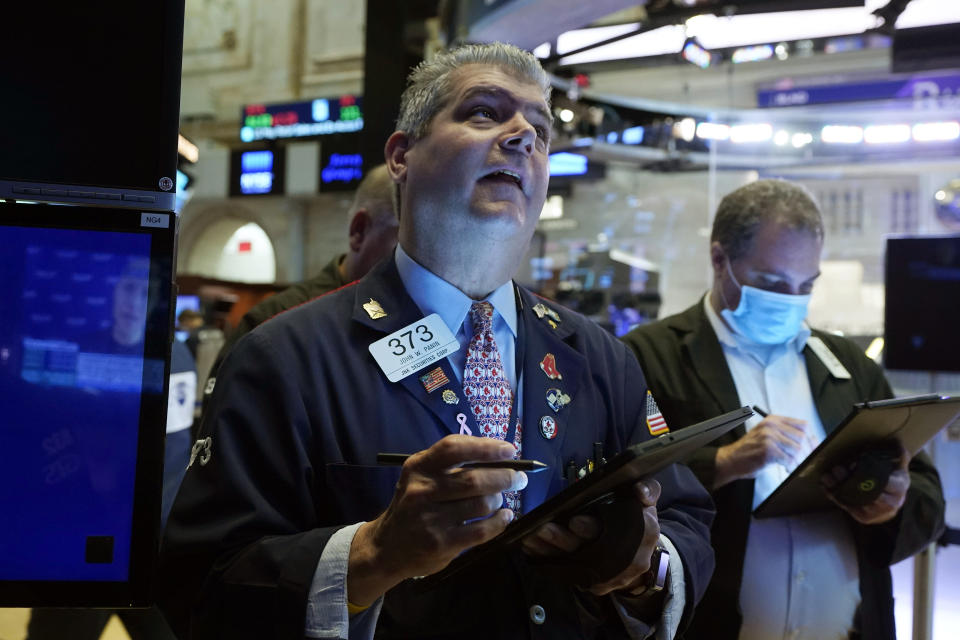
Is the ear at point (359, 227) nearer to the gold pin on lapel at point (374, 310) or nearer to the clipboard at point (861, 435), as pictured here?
the gold pin on lapel at point (374, 310)

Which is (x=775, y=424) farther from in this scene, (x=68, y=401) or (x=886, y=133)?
(x=886, y=133)

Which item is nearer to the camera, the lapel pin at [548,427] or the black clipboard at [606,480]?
the black clipboard at [606,480]

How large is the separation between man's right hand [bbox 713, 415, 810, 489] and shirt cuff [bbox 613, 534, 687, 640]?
71cm

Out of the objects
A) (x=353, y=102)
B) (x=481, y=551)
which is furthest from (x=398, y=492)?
(x=353, y=102)

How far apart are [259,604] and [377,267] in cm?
70

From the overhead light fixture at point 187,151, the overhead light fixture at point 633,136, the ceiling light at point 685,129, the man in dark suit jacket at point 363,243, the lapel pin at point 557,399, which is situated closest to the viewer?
the lapel pin at point 557,399

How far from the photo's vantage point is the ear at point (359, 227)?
3.10 metres

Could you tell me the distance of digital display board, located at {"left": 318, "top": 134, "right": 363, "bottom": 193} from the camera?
7.53 metres

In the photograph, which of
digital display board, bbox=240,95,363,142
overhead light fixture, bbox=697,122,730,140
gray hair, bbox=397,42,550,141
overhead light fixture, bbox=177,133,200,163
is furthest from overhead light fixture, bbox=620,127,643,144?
gray hair, bbox=397,42,550,141

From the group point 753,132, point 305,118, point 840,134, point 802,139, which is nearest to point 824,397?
point 753,132

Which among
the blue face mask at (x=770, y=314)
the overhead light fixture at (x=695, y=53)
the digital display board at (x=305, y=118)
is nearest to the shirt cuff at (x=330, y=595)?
the blue face mask at (x=770, y=314)

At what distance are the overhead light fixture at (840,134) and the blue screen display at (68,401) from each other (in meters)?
8.02

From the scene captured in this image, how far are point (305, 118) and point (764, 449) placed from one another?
942 centimetres

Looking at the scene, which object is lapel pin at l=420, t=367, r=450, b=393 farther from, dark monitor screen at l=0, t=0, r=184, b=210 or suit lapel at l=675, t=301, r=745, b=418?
suit lapel at l=675, t=301, r=745, b=418
